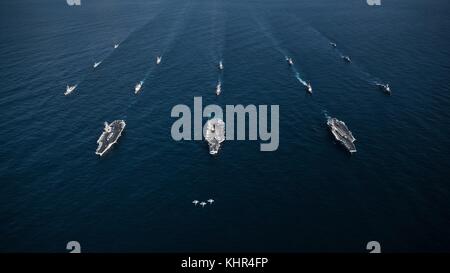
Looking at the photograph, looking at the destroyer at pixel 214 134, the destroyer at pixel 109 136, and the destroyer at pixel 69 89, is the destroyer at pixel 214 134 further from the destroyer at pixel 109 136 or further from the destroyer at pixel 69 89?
the destroyer at pixel 69 89

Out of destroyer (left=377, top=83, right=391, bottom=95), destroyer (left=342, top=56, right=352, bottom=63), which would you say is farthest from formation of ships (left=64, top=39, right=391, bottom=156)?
destroyer (left=342, top=56, right=352, bottom=63)

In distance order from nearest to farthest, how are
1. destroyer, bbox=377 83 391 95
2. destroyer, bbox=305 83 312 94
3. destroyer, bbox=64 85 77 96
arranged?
destroyer, bbox=377 83 391 95 < destroyer, bbox=305 83 312 94 < destroyer, bbox=64 85 77 96

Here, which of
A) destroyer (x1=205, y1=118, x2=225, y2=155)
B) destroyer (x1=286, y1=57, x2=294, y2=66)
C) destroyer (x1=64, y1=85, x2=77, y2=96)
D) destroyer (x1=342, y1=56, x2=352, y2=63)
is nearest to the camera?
destroyer (x1=205, y1=118, x2=225, y2=155)

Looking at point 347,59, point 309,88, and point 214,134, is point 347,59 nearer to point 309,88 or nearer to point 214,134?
point 309,88

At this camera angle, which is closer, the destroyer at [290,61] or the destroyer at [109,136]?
the destroyer at [109,136]

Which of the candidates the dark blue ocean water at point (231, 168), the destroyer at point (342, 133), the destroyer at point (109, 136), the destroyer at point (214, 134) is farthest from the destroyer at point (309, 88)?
the destroyer at point (109, 136)

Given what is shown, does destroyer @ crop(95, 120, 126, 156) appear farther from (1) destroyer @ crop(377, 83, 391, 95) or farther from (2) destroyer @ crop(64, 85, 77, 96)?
(1) destroyer @ crop(377, 83, 391, 95)

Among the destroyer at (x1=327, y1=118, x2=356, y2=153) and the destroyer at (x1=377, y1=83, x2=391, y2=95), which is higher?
the destroyer at (x1=377, y1=83, x2=391, y2=95)
